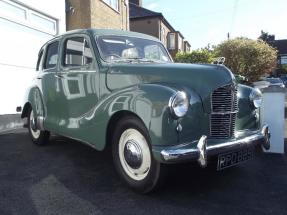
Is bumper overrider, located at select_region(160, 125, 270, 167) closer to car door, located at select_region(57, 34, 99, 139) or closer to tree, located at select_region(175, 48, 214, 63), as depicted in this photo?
Answer: car door, located at select_region(57, 34, 99, 139)

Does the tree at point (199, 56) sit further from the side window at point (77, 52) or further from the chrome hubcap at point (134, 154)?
the chrome hubcap at point (134, 154)

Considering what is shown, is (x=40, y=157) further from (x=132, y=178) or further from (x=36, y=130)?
(x=132, y=178)

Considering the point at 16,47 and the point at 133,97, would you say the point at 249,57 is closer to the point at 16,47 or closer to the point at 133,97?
the point at 16,47

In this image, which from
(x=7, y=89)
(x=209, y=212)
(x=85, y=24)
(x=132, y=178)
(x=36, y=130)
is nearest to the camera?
(x=209, y=212)

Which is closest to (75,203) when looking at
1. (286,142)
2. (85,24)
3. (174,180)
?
(174,180)

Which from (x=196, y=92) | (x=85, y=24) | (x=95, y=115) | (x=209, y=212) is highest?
(x=85, y=24)

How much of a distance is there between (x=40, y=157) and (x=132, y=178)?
7.08 ft

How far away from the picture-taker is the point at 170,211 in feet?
11.0

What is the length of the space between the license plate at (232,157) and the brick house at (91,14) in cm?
1021

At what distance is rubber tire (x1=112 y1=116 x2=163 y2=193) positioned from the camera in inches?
141

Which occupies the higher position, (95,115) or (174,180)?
(95,115)

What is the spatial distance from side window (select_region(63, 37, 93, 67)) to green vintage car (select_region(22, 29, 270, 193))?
0.01 metres

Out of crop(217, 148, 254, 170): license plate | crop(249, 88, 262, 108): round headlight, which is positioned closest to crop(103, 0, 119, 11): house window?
crop(249, 88, 262, 108): round headlight

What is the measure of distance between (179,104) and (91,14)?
34.7 ft
